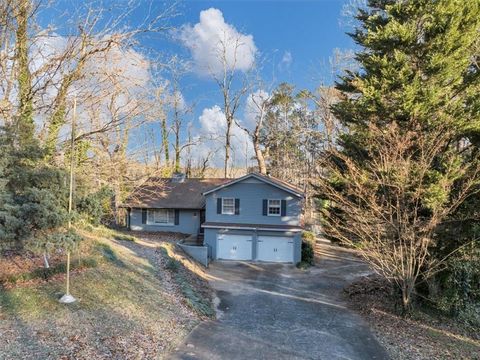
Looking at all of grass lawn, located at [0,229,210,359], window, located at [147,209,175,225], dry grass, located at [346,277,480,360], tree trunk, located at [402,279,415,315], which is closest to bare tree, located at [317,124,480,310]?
tree trunk, located at [402,279,415,315]

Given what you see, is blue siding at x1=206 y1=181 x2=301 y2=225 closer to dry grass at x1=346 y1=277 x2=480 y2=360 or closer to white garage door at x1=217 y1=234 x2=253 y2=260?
white garage door at x1=217 y1=234 x2=253 y2=260

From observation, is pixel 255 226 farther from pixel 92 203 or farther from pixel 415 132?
pixel 92 203

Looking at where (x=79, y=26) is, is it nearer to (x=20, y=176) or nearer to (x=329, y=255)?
(x=20, y=176)

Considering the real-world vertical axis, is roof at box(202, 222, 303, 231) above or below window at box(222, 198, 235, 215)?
below

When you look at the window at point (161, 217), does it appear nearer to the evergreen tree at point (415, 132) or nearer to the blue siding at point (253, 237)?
the blue siding at point (253, 237)

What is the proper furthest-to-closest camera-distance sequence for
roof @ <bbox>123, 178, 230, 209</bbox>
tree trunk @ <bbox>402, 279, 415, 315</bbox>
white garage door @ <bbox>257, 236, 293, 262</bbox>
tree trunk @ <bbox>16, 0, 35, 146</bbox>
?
1. roof @ <bbox>123, 178, 230, 209</bbox>
2. white garage door @ <bbox>257, 236, 293, 262</bbox>
3. tree trunk @ <bbox>402, 279, 415, 315</bbox>
4. tree trunk @ <bbox>16, 0, 35, 146</bbox>

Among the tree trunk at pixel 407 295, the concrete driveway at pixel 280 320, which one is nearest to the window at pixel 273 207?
the concrete driveway at pixel 280 320

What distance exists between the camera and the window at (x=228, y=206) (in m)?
24.5

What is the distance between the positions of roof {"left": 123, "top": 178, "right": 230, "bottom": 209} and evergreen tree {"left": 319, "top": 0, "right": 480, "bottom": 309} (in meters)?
15.7

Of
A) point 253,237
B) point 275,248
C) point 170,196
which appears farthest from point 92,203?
point 170,196

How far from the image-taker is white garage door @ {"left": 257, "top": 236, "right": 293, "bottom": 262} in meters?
23.6

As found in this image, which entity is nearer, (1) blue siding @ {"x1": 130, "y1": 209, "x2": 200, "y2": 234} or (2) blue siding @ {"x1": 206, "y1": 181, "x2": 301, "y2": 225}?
(2) blue siding @ {"x1": 206, "y1": 181, "x2": 301, "y2": 225}

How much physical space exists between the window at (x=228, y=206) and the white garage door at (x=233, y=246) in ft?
5.08

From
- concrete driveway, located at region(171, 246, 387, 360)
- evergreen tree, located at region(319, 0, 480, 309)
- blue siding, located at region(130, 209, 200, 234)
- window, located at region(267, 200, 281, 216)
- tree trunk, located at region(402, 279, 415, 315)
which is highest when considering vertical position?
evergreen tree, located at region(319, 0, 480, 309)
